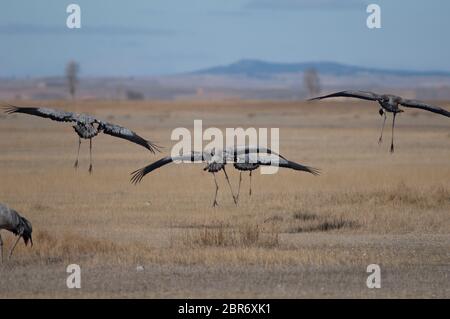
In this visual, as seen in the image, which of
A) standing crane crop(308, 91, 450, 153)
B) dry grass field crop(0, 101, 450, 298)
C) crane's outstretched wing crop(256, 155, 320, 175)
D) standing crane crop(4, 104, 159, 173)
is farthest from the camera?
standing crane crop(308, 91, 450, 153)

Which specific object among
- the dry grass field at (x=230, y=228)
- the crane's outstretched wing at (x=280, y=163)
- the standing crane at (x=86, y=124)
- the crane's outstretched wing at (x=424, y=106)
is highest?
the crane's outstretched wing at (x=424, y=106)

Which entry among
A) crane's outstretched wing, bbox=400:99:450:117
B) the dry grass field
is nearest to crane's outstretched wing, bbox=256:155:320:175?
the dry grass field

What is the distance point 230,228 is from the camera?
17594 millimetres

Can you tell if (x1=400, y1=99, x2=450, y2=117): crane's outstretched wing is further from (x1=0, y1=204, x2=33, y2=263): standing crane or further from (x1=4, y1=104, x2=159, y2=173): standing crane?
(x1=0, y1=204, x2=33, y2=263): standing crane

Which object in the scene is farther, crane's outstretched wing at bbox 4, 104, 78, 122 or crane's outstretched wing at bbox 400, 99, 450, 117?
crane's outstretched wing at bbox 400, 99, 450, 117

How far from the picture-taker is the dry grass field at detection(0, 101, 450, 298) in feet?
41.2

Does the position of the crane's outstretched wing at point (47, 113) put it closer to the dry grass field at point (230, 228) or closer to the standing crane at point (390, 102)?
the dry grass field at point (230, 228)

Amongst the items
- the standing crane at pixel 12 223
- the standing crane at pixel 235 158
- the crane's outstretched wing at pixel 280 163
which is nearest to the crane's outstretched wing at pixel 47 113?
the standing crane at pixel 235 158

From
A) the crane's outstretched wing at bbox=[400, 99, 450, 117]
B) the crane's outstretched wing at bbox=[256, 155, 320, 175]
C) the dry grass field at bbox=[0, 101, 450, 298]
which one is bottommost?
the dry grass field at bbox=[0, 101, 450, 298]

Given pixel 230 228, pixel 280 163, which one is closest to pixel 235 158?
pixel 280 163

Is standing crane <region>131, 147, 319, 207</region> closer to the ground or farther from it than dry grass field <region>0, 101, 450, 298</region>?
farther from it

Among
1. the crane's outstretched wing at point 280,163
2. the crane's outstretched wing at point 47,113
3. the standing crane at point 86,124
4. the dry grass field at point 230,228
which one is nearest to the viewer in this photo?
the dry grass field at point 230,228

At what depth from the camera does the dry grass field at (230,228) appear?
12.6 metres
